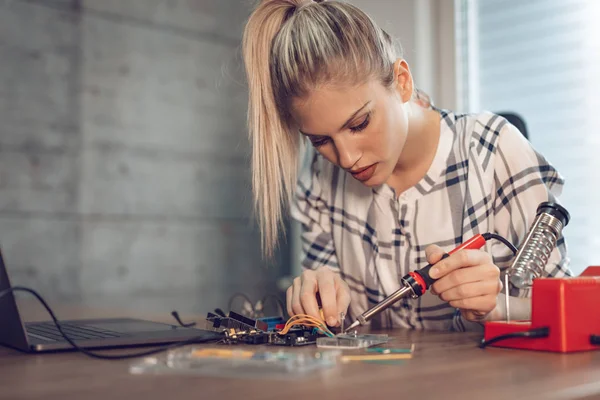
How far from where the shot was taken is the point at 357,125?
125 cm

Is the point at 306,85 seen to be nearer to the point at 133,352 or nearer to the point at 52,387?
the point at 133,352

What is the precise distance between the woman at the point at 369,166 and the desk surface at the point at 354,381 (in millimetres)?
331

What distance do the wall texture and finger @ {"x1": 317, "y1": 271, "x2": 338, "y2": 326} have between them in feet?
5.77

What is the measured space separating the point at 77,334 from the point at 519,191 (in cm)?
86

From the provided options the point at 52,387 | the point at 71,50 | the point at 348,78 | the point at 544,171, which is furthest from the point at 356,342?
the point at 71,50

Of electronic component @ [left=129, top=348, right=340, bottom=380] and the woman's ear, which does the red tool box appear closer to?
electronic component @ [left=129, top=348, right=340, bottom=380]

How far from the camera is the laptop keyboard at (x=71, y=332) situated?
3.09 feet

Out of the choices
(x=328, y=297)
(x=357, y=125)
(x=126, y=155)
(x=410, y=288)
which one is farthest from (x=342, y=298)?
(x=126, y=155)

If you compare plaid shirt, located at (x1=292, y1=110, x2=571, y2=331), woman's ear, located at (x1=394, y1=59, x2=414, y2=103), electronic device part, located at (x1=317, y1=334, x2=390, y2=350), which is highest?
woman's ear, located at (x1=394, y1=59, x2=414, y2=103)

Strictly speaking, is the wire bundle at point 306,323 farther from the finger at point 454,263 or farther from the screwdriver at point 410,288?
the finger at point 454,263

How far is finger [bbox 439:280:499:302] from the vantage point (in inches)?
39.6

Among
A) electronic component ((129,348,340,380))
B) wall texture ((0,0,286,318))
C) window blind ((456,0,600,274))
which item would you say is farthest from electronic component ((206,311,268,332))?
wall texture ((0,0,286,318))

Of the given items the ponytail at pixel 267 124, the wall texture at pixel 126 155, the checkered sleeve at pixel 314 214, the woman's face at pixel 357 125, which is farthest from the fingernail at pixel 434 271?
the wall texture at pixel 126 155

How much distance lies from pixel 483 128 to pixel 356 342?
74 cm
